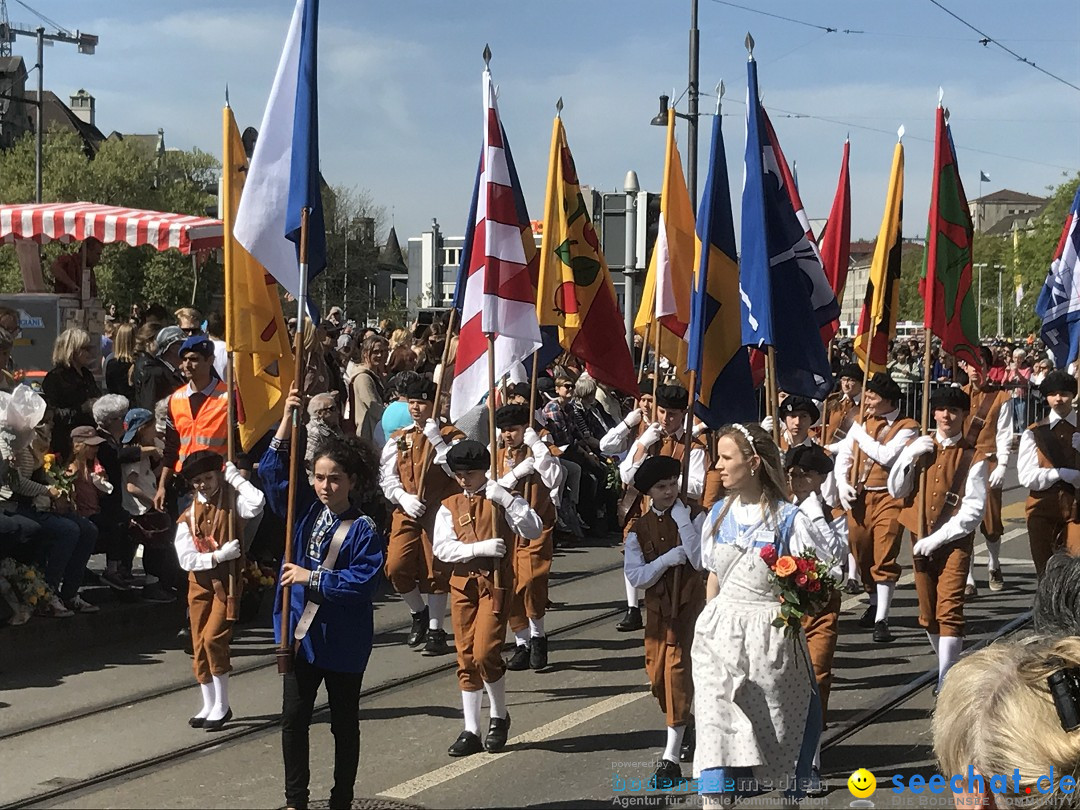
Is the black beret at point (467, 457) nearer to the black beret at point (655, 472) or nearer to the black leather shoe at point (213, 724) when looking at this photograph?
the black beret at point (655, 472)

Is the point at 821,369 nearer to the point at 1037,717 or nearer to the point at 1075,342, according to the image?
the point at 1075,342

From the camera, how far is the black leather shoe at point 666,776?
6594 millimetres

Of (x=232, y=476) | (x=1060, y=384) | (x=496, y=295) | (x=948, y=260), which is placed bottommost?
(x=232, y=476)

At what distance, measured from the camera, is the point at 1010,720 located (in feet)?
7.68

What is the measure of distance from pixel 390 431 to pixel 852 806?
5252 millimetres

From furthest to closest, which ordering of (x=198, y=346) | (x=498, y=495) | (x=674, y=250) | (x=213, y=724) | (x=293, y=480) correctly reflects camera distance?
(x=674, y=250) < (x=198, y=346) < (x=213, y=724) < (x=498, y=495) < (x=293, y=480)

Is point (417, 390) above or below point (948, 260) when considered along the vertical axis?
below

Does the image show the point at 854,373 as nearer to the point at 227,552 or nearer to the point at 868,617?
the point at 868,617

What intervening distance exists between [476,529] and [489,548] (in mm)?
282

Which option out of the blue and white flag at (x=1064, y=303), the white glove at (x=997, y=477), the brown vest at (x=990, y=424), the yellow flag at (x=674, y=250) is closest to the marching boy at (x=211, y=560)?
the yellow flag at (x=674, y=250)

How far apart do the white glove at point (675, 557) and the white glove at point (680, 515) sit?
0.17 m

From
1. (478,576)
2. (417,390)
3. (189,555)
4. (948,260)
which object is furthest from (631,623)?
(189,555)

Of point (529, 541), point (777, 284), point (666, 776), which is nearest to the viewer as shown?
point (666, 776)

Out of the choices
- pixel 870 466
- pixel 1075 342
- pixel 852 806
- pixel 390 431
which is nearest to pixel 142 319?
pixel 390 431
